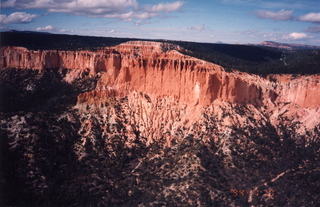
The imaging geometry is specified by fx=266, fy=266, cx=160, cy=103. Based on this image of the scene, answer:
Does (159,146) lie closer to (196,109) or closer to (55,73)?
(196,109)

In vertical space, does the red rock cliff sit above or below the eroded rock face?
above

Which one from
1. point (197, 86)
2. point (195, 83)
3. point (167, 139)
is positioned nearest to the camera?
point (167, 139)

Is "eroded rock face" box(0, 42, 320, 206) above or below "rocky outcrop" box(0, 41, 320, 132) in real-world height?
below

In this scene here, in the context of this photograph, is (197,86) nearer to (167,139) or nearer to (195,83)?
(195,83)

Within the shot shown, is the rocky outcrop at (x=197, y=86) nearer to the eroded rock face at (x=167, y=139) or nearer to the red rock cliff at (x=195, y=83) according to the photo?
the red rock cliff at (x=195, y=83)

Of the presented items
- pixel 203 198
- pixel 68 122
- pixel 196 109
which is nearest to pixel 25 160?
pixel 68 122

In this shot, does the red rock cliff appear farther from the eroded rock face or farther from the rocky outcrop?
the eroded rock face

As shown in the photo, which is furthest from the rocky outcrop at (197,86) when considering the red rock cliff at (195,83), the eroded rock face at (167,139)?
the eroded rock face at (167,139)

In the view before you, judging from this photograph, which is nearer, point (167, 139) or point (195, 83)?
point (167, 139)

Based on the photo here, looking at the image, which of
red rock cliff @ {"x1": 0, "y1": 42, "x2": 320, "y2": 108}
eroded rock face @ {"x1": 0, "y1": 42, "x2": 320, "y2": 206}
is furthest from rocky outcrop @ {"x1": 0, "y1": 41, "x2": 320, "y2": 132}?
eroded rock face @ {"x1": 0, "y1": 42, "x2": 320, "y2": 206}

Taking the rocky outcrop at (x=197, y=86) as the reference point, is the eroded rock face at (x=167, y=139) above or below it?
below

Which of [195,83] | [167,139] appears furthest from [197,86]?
[167,139]

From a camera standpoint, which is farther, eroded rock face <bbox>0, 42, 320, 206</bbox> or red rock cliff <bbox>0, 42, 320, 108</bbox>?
red rock cliff <bbox>0, 42, 320, 108</bbox>
